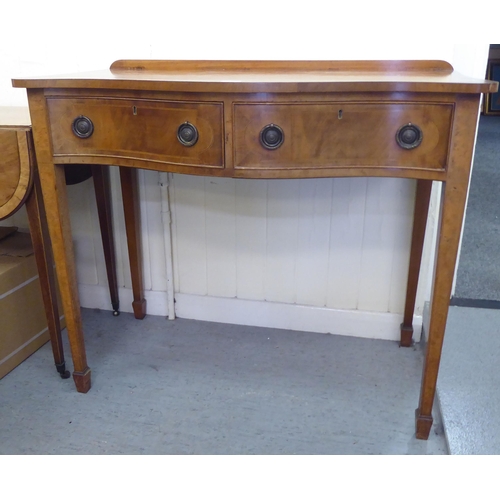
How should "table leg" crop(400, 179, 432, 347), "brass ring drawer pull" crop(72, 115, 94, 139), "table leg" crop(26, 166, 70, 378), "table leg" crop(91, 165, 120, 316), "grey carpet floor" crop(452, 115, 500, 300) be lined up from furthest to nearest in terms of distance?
"grey carpet floor" crop(452, 115, 500, 300)
"table leg" crop(91, 165, 120, 316)
"table leg" crop(400, 179, 432, 347)
"table leg" crop(26, 166, 70, 378)
"brass ring drawer pull" crop(72, 115, 94, 139)

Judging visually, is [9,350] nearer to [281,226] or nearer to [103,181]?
[103,181]

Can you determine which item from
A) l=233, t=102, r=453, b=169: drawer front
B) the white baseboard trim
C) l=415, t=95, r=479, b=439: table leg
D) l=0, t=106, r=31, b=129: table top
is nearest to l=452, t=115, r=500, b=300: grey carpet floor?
the white baseboard trim

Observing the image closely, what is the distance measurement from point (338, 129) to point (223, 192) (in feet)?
2.25

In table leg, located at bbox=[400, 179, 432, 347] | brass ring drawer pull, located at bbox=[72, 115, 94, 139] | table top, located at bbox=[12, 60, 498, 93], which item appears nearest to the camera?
table top, located at bbox=[12, 60, 498, 93]

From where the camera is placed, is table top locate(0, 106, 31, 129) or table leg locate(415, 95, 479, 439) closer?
table leg locate(415, 95, 479, 439)

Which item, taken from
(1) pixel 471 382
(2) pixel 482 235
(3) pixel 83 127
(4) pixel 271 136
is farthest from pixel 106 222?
(2) pixel 482 235

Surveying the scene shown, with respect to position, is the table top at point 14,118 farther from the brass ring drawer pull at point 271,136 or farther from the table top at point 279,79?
the brass ring drawer pull at point 271,136

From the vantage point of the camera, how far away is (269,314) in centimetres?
175

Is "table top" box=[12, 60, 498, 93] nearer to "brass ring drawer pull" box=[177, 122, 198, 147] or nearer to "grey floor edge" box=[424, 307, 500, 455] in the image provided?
"brass ring drawer pull" box=[177, 122, 198, 147]

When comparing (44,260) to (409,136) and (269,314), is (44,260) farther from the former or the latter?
(409,136)

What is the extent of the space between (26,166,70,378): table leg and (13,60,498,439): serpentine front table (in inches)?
4.8

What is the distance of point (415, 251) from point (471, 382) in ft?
1.27

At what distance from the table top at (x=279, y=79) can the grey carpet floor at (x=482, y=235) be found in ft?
2.63

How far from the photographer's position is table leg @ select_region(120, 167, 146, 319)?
165 cm
